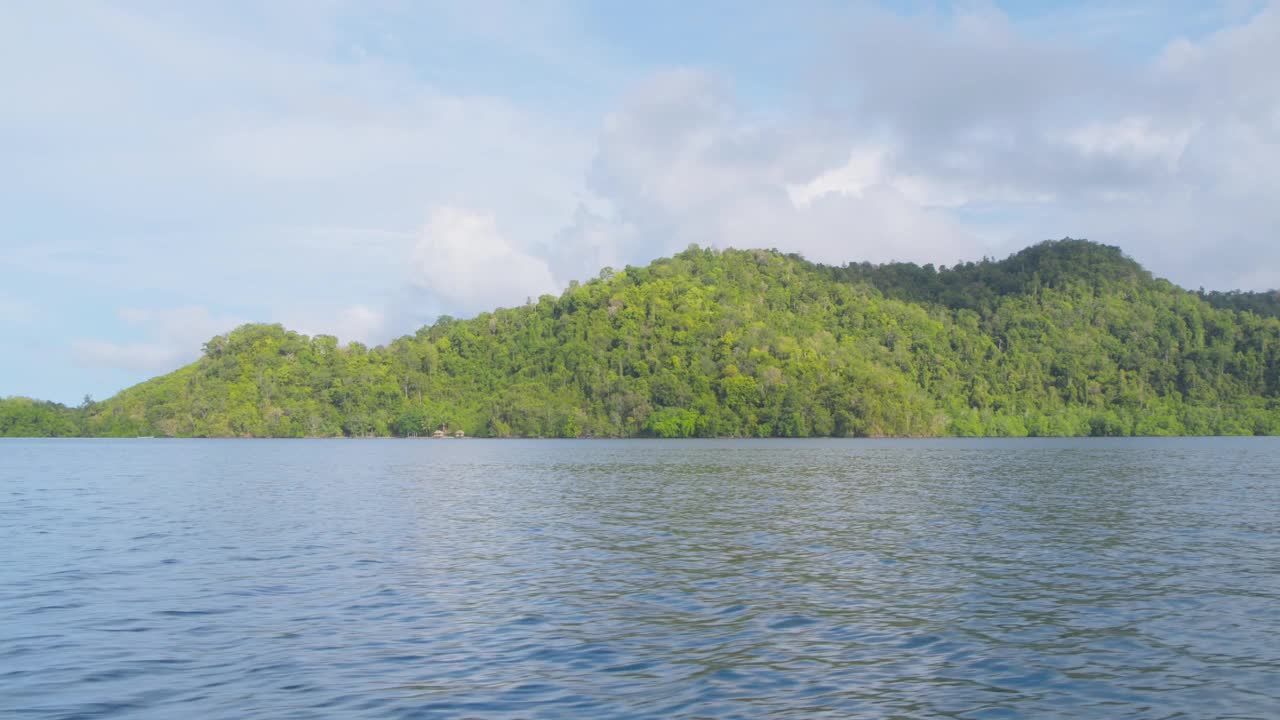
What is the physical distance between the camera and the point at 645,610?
1991 cm

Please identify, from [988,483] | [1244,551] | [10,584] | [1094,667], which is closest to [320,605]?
[10,584]

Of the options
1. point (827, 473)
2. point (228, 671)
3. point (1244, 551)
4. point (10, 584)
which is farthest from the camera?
point (827, 473)

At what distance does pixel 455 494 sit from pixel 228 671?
3565cm

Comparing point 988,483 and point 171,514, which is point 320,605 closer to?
point 171,514

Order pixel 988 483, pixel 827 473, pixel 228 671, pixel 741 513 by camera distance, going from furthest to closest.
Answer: pixel 827 473
pixel 988 483
pixel 741 513
pixel 228 671

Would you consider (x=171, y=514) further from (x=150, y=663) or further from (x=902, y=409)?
(x=902, y=409)

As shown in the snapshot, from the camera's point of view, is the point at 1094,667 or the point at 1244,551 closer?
the point at 1094,667

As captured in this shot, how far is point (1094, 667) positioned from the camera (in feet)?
51.6

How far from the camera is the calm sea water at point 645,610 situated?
46.3ft

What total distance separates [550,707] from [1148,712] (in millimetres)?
8290

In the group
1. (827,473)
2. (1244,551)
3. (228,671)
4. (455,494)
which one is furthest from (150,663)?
(827,473)

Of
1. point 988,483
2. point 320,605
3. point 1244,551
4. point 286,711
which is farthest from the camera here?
point 988,483

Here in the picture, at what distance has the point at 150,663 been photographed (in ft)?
52.5

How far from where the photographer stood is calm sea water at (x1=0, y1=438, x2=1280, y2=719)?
14125 mm
